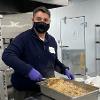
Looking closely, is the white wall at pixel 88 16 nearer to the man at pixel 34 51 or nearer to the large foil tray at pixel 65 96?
the man at pixel 34 51

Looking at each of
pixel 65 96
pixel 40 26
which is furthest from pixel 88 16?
pixel 65 96

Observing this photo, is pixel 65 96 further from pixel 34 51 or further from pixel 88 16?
pixel 88 16

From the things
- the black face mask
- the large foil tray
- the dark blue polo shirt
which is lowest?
the large foil tray

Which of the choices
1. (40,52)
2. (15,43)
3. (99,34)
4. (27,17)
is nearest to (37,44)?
(40,52)

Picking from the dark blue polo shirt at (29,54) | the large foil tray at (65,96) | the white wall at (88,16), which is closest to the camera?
the large foil tray at (65,96)

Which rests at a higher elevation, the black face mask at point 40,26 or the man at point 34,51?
the black face mask at point 40,26

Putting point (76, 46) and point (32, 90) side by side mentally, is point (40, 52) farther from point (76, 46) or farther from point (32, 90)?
point (76, 46)

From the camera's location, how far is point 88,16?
508cm

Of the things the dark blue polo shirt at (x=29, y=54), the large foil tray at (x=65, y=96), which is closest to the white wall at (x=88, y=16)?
the dark blue polo shirt at (x=29, y=54)

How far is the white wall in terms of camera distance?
16.4ft

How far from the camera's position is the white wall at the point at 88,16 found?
5.01 metres

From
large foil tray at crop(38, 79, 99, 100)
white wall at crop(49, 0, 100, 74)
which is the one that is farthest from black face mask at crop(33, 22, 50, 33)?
white wall at crop(49, 0, 100, 74)

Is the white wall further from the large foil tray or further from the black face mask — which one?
the large foil tray

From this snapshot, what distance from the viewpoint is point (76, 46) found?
5.21m
